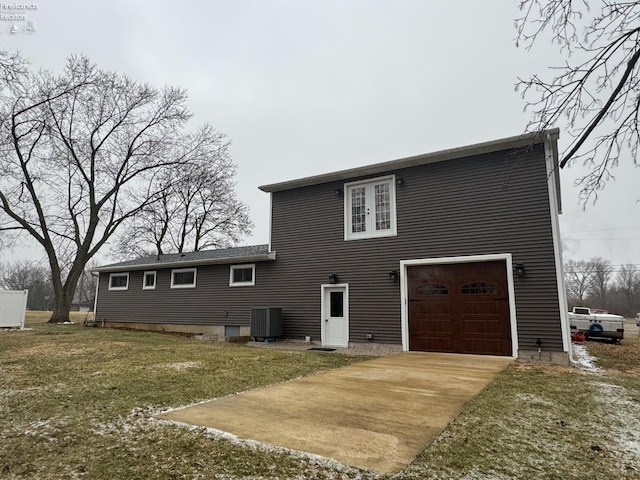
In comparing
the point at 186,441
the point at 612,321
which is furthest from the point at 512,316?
the point at 612,321

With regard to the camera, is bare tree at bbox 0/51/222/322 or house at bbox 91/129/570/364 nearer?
house at bbox 91/129/570/364

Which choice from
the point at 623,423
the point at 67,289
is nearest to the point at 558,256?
the point at 623,423

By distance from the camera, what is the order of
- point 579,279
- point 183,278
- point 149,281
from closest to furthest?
point 183,278
point 149,281
point 579,279

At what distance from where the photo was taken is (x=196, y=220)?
93.2 feet

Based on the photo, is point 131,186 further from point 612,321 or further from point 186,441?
point 612,321

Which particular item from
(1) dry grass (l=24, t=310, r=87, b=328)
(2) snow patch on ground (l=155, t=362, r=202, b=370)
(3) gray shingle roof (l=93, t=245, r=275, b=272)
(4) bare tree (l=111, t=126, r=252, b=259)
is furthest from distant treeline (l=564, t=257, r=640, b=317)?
(1) dry grass (l=24, t=310, r=87, b=328)

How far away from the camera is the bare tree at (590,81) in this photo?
349 centimetres

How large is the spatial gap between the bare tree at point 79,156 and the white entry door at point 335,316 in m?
14.5

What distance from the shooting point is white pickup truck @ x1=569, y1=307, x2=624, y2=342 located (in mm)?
13797

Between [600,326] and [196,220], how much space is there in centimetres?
2550

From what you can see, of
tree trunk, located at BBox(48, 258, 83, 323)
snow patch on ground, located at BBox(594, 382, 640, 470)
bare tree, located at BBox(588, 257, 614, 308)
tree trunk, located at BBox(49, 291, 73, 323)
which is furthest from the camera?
bare tree, located at BBox(588, 257, 614, 308)

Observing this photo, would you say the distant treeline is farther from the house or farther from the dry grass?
the dry grass

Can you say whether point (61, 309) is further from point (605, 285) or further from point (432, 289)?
point (605, 285)

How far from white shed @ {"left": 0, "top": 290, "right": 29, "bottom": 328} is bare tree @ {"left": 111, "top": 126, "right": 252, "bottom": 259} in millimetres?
9747
